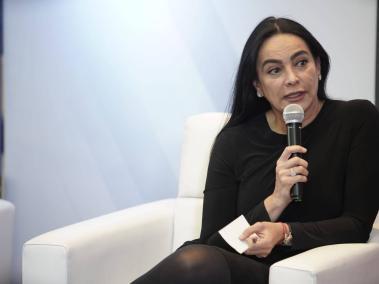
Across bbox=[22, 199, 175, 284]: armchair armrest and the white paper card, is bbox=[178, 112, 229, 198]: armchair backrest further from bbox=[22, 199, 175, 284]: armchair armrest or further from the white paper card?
the white paper card

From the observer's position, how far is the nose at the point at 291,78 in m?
1.84

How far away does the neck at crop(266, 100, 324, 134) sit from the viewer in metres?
1.93

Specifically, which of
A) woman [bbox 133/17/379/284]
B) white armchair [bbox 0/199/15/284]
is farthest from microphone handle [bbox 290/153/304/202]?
white armchair [bbox 0/199/15/284]

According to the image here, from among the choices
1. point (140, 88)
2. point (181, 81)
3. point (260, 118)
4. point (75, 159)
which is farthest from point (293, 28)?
point (75, 159)

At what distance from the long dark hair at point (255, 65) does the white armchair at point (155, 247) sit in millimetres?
195

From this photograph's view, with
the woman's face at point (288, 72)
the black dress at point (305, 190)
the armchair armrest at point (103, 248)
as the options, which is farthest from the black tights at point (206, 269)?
the woman's face at point (288, 72)

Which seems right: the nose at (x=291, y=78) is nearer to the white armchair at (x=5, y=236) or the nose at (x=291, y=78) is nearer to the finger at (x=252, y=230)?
the finger at (x=252, y=230)

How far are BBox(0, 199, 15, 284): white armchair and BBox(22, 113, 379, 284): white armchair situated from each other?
40 cm

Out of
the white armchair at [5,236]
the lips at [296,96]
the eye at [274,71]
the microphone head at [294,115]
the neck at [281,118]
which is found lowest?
the white armchair at [5,236]

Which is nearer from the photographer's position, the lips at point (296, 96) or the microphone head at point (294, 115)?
the microphone head at point (294, 115)

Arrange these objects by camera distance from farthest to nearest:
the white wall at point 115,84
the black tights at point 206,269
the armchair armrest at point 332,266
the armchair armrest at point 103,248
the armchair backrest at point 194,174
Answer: the white wall at point 115,84 → the armchair backrest at point 194,174 → the armchair armrest at point 103,248 → the black tights at point 206,269 → the armchair armrest at point 332,266

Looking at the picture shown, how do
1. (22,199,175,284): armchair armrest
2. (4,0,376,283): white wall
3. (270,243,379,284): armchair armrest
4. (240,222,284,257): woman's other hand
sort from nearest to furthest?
(270,243,379,284): armchair armrest < (240,222,284,257): woman's other hand < (22,199,175,284): armchair armrest < (4,0,376,283): white wall

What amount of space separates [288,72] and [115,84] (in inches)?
47.9

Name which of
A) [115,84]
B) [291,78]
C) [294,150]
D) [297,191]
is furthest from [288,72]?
[115,84]
